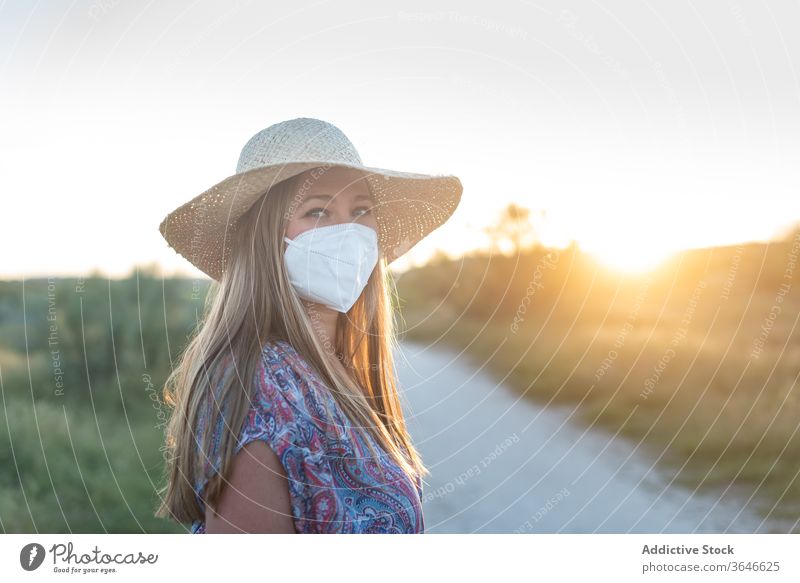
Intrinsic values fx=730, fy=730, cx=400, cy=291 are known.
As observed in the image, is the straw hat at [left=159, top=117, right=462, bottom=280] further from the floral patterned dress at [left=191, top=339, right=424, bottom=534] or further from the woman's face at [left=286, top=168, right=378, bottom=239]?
the floral patterned dress at [left=191, top=339, right=424, bottom=534]

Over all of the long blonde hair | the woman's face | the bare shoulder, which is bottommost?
the bare shoulder

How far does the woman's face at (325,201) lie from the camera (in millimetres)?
1869

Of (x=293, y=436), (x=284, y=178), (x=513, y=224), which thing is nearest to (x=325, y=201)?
(x=284, y=178)

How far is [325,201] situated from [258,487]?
74 centimetres

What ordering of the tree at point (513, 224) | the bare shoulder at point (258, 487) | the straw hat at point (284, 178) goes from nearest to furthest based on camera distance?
the bare shoulder at point (258, 487), the straw hat at point (284, 178), the tree at point (513, 224)

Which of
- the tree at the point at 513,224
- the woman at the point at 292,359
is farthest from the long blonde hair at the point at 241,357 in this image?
the tree at the point at 513,224

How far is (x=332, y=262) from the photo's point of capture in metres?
1.94

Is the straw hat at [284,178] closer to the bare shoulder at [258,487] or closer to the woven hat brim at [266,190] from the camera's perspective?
the woven hat brim at [266,190]

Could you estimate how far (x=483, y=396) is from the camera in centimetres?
655

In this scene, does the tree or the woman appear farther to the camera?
the tree

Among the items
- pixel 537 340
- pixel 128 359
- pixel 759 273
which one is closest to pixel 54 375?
pixel 128 359

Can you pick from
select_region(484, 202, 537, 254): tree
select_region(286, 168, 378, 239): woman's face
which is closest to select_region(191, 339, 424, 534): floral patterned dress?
select_region(286, 168, 378, 239): woman's face

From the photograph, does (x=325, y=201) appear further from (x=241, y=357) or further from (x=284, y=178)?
(x=241, y=357)

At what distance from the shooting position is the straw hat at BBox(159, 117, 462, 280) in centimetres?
187
